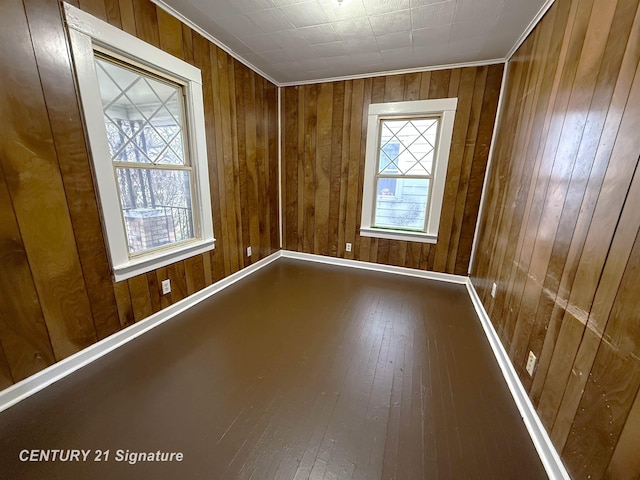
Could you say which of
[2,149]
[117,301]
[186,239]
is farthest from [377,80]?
[117,301]

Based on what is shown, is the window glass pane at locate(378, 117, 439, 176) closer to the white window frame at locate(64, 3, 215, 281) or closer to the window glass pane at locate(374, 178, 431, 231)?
the window glass pane at locate(374, 178, 431, 231)

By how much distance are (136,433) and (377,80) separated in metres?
3.70

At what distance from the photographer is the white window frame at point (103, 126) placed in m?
1.47

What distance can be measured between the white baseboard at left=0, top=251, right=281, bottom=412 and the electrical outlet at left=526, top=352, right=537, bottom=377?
2.62 m

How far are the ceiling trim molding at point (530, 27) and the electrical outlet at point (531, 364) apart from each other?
2.22 meters

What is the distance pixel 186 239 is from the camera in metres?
2.39

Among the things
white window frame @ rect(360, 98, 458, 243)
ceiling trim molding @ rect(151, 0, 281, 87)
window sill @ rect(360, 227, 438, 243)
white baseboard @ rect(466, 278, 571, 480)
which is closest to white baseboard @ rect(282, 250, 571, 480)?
white baseboard @ rect(466, 278, 571, 480)

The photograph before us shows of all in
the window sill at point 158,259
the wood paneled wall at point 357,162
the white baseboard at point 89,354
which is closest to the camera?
the white baseboard at point 89,354

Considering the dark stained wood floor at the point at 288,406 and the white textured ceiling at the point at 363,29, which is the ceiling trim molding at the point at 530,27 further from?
the dark stained wood floor at the point at 288,406

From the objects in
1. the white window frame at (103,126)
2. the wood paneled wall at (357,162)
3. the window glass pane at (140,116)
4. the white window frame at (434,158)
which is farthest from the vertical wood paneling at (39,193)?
the white window frame at (434,158)

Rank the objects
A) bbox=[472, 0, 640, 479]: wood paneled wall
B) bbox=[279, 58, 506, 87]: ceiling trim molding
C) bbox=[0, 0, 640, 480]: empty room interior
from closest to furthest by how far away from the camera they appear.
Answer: bbox=[472, 0, 640, 479]: wood paneled wall < bbox=[0, 0, 640, 480]: empty room interior < bbox=[279, 58, 506, 87]: ceiling trim molding

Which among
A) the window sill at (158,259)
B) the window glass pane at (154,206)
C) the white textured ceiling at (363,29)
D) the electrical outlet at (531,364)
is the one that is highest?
the white textured ceiling at (363,29)

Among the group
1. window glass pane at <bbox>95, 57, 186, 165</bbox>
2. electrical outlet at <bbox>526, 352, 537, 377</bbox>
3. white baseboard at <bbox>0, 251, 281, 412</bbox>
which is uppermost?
window glass pane at <bbox>95, 57, 186, 165</bbox>

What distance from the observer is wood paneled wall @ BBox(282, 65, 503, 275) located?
2727 millimetres
